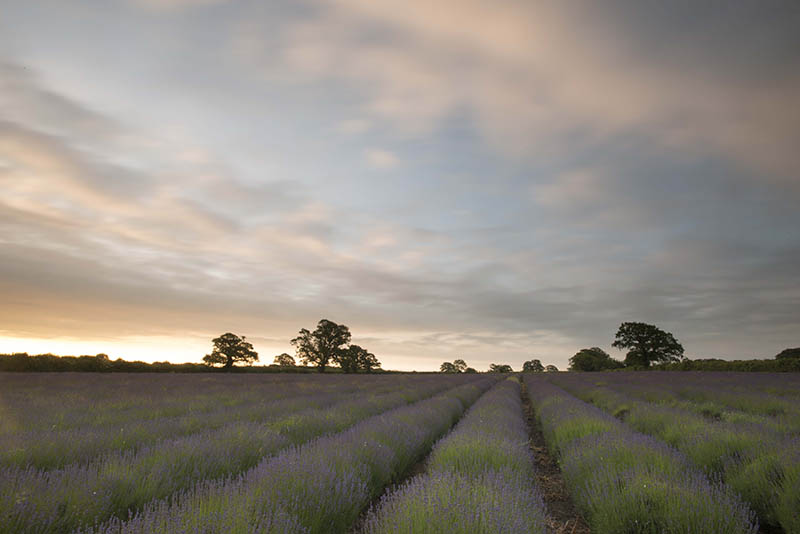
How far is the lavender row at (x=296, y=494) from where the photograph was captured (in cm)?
225

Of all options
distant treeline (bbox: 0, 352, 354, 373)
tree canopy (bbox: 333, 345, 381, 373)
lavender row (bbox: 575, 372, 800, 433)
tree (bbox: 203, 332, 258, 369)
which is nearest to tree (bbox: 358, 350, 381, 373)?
tree canopy (bbox: 333, 345, 381, 373)

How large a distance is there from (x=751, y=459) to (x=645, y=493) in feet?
7.31

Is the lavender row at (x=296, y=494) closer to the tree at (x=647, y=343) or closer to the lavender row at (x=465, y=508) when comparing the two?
the lavender row at (x=465, y=508)

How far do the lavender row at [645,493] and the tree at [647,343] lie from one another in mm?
49915

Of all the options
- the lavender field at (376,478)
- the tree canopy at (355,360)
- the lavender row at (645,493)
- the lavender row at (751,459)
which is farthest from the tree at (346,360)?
the lavender row at (645,493)

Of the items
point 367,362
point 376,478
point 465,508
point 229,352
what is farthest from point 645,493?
point 367,362

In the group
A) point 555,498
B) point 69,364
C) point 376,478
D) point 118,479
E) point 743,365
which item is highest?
point 69,364

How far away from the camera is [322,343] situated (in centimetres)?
5156

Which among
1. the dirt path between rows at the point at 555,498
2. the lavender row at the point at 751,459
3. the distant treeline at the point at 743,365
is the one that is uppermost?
the distant treeline at the point at 743,365

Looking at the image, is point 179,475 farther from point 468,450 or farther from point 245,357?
point 245,357

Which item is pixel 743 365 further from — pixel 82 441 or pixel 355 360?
pixel 355 360

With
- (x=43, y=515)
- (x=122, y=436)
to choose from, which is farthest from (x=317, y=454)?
(x=122, y=436)

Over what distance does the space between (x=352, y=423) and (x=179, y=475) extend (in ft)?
12.8

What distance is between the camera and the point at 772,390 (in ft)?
42.1
